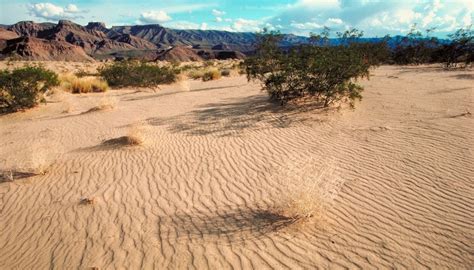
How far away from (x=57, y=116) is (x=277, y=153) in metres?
8.23

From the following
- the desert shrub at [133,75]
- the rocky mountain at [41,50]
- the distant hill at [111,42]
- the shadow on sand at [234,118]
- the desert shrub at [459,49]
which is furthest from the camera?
the distant hill at [111,42]

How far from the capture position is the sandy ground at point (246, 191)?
3760 mm

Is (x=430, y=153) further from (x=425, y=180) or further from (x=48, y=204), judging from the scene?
(x=48, y=204)

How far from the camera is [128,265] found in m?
3.65

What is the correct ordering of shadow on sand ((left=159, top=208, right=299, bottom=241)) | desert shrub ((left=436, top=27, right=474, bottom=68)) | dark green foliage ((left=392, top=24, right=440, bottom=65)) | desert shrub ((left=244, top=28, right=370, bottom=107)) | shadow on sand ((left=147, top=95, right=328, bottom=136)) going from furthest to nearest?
dark green foliage ((left=392, top=24, right=440, bottom=65)), desert shrub ((left=436, top=27, right=474, bottom=68)), desert shrub ((left=244, top=28, right=370, bottom=107)), shadow on sand ((left=147, top=95, right=328, bottom=136)), shadow on sand ((left=159, top=208, right=299, bottom=241))

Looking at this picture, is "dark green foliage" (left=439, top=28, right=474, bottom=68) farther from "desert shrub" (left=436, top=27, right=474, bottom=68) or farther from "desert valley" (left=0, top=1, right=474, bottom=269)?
"desert valley" (left=0, top=1, right=474, bottom=269)

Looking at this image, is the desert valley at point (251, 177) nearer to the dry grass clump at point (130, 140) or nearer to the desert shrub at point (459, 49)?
the dry grass clump at point (130, 140)

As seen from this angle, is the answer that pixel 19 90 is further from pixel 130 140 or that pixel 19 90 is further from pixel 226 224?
pixel 226 224

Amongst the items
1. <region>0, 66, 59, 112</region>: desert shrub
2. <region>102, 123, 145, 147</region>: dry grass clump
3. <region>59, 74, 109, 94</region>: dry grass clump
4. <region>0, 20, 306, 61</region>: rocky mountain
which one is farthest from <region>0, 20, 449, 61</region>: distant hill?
<region>0, 66, 59, 112</region>: desert shrub

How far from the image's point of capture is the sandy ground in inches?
148

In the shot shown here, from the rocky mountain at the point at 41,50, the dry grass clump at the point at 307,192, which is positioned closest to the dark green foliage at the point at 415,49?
the dry grass clump at the point at 307,192

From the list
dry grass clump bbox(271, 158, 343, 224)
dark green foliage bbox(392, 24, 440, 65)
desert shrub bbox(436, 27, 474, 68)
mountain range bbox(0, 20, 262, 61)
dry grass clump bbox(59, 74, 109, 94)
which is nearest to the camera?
dry grass clump bbox(271, 158, 343, 224)

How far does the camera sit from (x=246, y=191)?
5.24m

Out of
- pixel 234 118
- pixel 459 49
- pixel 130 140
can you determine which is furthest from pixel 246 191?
pixel 459 49
